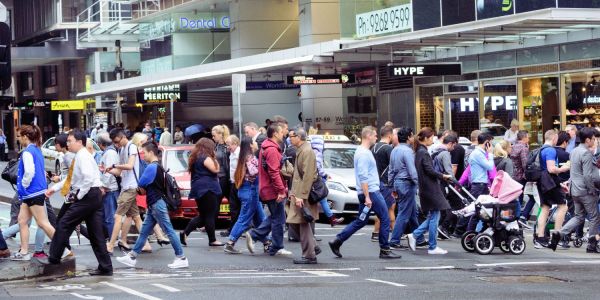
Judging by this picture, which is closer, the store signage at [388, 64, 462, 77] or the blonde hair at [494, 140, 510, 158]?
the blonde hair at [494, 140, 510, 158]

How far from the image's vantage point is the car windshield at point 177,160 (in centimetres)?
2173

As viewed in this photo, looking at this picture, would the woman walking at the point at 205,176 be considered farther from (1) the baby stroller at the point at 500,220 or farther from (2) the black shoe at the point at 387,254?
(1) the baby stroller at the point at 500,220

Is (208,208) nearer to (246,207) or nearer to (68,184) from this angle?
(246,207)

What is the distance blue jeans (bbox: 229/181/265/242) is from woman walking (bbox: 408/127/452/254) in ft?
7.83

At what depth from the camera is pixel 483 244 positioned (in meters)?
16.6

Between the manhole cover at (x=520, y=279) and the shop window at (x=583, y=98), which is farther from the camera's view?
the shop window at (x=583, y=98)

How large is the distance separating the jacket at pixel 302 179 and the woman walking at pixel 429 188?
188 centimetres

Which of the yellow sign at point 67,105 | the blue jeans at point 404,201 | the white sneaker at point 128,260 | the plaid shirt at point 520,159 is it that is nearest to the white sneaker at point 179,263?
the white sneaker at point 128,260

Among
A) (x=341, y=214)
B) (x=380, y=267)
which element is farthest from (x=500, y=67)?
(x=380, y=267)

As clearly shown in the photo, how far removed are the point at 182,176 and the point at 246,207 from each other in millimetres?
4826

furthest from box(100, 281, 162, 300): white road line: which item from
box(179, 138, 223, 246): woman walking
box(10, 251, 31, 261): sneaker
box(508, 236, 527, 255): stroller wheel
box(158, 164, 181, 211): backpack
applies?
box(508, 236, 527, 255): stroller wheel

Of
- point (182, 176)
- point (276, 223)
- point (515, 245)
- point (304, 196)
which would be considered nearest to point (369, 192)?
point (304, 196)

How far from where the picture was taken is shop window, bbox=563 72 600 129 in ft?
85.4

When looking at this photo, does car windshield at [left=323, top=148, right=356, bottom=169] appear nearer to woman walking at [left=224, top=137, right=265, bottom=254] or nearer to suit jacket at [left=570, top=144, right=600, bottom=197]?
woman walking at [left=224, top=137, right=265, bottom=254]
